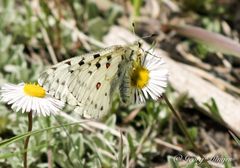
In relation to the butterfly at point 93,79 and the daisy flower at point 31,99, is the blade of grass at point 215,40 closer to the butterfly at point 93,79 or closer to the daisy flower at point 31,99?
the butterfly at point 93,79

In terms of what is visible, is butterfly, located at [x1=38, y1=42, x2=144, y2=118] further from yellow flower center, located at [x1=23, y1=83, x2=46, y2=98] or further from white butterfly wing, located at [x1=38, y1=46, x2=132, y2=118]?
yellow flower center, located at [x1=23, y1=83, x2=46, y2=98]

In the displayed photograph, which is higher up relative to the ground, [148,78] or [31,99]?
[148,78]

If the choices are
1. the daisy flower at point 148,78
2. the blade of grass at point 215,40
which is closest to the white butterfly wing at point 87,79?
the daisy flower at point 148,78

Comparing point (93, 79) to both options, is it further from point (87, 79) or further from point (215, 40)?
point (215, 40)

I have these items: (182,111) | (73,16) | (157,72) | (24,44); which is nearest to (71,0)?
(73,16)

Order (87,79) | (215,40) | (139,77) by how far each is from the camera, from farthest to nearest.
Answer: (215,40) < (139,77) < (87,79)

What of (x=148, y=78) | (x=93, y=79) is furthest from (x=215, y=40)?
(x=93, y=79)

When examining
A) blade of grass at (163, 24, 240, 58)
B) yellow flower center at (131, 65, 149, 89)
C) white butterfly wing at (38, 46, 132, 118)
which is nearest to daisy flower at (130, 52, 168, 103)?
yellow flower center at (131, 65, 149, 89)
